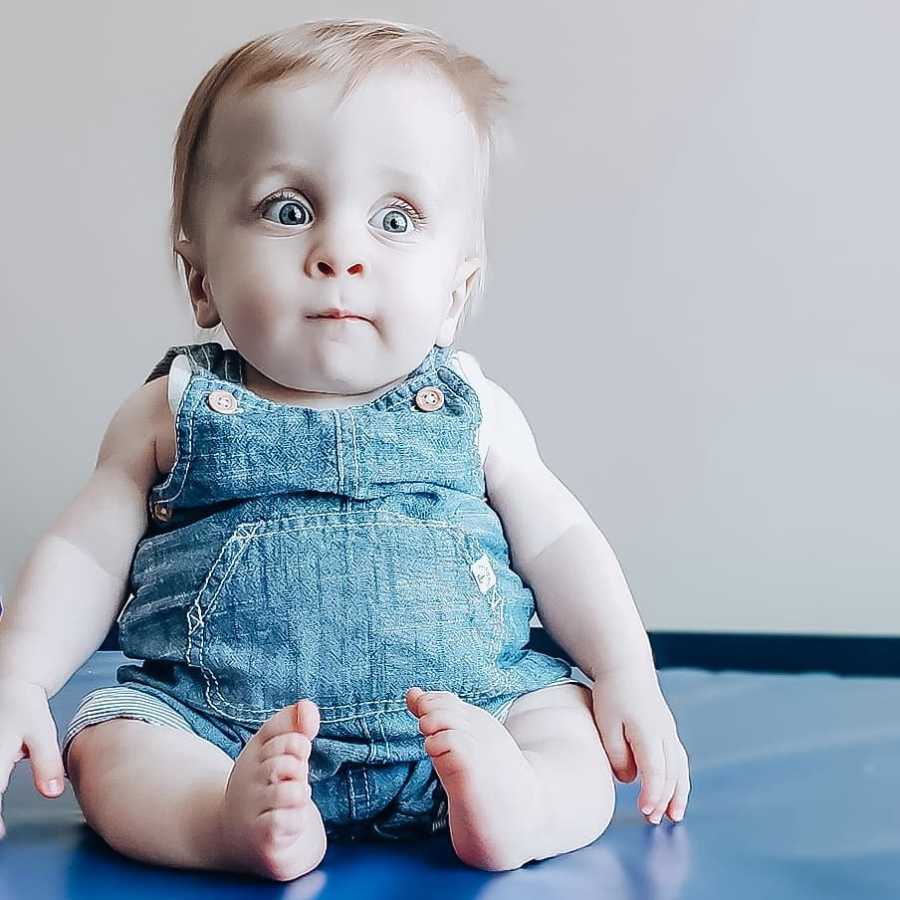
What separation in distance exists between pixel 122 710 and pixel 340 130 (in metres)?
0.40

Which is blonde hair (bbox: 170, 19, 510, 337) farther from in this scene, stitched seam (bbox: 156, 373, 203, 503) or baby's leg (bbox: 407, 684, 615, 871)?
baby's leg (bbox: 407, 684, 615, 871)

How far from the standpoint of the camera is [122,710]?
0.82m

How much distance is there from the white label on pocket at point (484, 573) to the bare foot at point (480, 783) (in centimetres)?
15

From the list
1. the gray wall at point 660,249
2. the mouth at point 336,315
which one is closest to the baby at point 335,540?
the mouth at point 336,315

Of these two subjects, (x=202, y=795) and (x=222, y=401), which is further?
(x=222, y=401)

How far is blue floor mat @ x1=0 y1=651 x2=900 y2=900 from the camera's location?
74 cm

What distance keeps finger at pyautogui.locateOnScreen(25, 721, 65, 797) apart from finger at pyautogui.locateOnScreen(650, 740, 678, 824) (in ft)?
1.20

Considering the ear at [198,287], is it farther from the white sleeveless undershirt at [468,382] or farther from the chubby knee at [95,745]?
the chubby knee at [95,745]

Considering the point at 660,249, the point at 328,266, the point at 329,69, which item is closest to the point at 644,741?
the point at 328,266

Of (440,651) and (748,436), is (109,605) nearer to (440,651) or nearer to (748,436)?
(440,651)

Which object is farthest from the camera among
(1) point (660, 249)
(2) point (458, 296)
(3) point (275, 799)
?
(1) point (660, 249)

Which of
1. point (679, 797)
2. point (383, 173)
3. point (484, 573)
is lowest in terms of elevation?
point (679, 797)

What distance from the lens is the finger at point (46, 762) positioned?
0.80 metres

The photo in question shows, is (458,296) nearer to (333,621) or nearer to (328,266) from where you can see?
(328,266)
